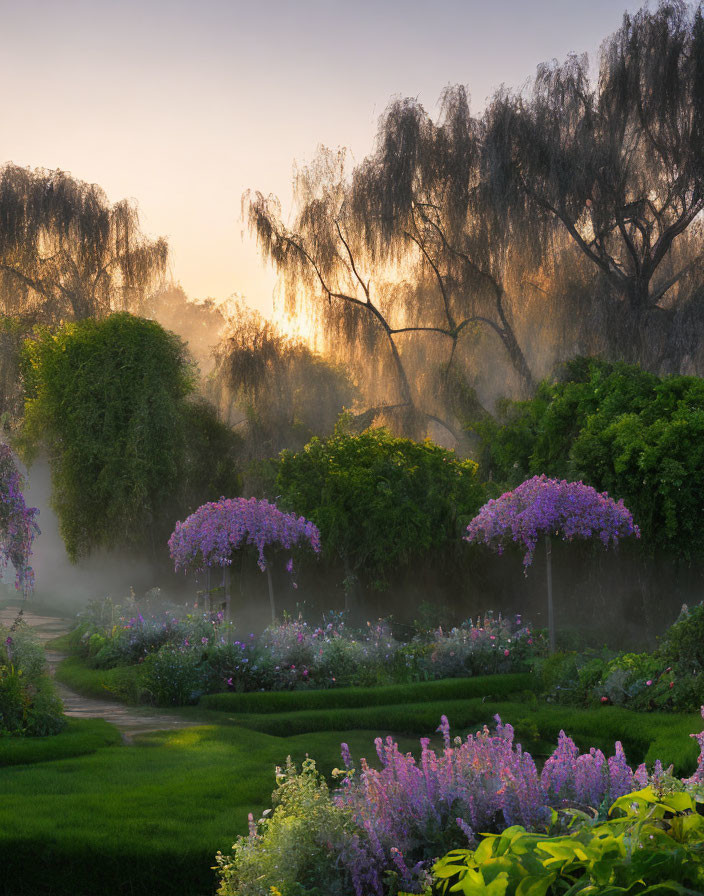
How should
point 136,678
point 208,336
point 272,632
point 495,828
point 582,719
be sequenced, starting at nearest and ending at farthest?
point 495,828 < point 582,719 < point 136,678 < point 272,632 < point 208,336

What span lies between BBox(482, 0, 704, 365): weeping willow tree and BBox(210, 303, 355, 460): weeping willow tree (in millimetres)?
6017

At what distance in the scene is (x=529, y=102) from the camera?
63.0 feet

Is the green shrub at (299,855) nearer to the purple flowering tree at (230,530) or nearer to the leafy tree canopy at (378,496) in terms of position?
the purple flowering tree at (230,530)

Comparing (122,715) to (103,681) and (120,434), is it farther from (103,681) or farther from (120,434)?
(120,434)

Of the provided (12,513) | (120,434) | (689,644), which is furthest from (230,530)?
(120,434)


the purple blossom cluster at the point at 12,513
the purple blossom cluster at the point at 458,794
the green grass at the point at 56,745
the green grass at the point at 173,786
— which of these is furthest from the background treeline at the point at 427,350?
the purple blossom cluster at the point at 458,794

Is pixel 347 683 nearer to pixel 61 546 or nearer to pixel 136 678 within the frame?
pixel 136 678

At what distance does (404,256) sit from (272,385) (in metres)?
4.44

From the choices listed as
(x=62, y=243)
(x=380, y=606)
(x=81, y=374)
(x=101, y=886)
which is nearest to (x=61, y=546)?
(x=81, y=374)

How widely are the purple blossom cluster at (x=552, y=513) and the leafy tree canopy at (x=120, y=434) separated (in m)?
10.6

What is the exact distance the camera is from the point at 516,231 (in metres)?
19.4

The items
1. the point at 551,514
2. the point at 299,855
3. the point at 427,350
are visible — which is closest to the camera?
the point at 299,855

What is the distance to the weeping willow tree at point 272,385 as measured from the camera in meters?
21.1

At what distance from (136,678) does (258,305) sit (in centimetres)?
1250
